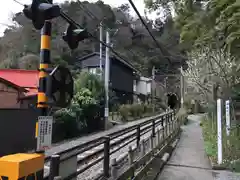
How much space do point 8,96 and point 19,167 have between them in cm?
897

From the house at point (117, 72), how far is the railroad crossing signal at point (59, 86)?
2165 centimetres

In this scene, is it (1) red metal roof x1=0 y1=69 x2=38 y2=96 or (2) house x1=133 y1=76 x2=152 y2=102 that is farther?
(2) house x1=133 y1=76 x2=152 y2=102

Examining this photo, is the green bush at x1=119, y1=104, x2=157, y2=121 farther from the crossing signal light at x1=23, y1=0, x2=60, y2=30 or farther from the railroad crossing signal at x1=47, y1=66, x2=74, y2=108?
the crossing signal light at x1=23, y1=0, x2=60, y2=30

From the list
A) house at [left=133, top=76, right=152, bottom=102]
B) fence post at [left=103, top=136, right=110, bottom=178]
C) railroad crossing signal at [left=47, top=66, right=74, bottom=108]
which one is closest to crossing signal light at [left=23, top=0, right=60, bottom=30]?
railroad crossing signal at [left=47, top=66, right=74, bottom=108]

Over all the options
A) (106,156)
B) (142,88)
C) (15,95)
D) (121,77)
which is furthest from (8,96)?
(142,88)

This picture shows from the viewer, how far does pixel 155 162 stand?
7.28 m

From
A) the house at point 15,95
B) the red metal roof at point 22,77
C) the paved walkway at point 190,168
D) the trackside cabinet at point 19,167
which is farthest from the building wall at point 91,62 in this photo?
the trackside cabinet at point 19,167

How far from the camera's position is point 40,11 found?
3352 millimetres

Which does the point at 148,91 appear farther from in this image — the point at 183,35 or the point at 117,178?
the point at 117,178

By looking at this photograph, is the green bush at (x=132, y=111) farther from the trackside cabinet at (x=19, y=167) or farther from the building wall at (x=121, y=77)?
the trackside cabinet at (x=19, y=167)

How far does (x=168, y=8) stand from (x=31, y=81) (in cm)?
827

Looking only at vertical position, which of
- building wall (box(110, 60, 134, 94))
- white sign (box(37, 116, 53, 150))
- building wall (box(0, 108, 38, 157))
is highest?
building wall (box(110, 60, 134, 94))

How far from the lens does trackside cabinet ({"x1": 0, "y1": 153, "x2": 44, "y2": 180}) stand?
250 cm

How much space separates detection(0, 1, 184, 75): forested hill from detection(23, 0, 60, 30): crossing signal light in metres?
13.7
